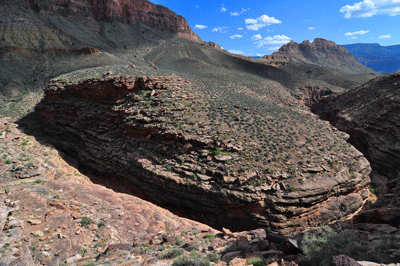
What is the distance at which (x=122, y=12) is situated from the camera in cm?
7625

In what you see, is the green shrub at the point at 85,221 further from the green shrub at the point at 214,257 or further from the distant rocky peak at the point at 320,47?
the distant rocky peak at the point at 320,47

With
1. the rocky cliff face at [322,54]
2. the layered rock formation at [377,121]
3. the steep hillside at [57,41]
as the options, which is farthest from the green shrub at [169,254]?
the rocky cliff face at [322,54]

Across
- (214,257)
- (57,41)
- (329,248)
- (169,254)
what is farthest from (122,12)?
(329,248)

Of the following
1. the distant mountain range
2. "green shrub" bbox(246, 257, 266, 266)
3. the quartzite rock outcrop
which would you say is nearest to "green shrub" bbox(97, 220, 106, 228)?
the quartzite rock outcrop

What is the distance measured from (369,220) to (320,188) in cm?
336

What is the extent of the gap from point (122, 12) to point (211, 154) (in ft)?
272

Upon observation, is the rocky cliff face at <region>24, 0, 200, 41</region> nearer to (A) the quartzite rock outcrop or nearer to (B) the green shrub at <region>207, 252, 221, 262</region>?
(A) the quartzite rock outcrop

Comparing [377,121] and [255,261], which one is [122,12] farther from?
[255,261]

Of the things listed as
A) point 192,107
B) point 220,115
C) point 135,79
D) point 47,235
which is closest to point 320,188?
point 220,115

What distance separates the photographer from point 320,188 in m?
10.5

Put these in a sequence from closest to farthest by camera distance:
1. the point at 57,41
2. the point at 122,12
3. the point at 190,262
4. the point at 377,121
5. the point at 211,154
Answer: the point at 190,262 < the point at 211,154 < the point at 377,121 < the point at 57,41 < the point at 122,12

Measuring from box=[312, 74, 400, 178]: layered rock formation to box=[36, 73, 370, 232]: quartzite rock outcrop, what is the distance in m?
7.43

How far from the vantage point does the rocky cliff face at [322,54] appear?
120m

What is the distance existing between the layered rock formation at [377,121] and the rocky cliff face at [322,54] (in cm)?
10291
